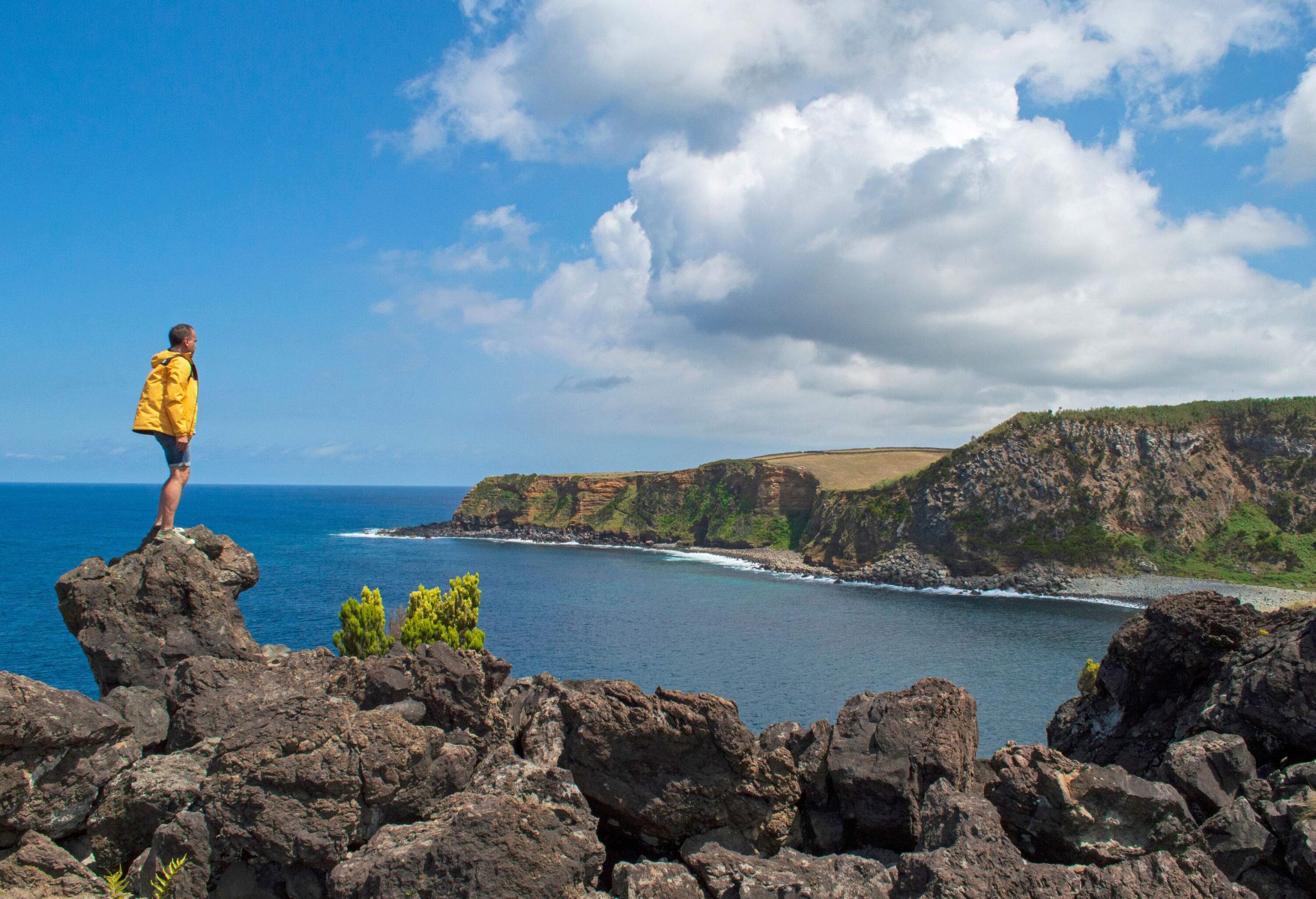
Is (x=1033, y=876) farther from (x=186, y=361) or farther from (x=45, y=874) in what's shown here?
(x=186, y=361)

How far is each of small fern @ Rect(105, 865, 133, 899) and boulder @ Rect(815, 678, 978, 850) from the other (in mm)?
9465

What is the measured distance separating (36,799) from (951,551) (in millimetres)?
131275

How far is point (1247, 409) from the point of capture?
132 meters

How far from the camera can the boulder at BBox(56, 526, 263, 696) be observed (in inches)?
555

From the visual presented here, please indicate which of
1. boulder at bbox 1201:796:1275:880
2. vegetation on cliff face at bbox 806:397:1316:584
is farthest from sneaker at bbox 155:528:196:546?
vegetation on cliff face at bbox 806:397:1316:584

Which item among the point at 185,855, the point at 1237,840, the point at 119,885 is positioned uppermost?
the point at 1237,840

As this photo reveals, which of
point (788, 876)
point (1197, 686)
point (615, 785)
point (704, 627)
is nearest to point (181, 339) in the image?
point (615, 785)

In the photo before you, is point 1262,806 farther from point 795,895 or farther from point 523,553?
point 523,553

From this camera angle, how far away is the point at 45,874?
9141 mm

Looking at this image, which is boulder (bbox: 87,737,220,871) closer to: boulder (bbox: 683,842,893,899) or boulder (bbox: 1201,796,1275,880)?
boulder (bbox: 683,842,893,899)

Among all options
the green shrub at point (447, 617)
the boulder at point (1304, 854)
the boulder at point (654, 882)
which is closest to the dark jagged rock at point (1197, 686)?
the boulder at point (1304, 854)

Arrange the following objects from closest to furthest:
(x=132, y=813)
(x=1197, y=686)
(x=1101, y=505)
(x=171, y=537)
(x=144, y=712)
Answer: (x=132, y=813), (x=144, y=712), (x=1197, y=686), (x=171, y=537), (x=1101, y=505)

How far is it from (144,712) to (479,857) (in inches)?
318

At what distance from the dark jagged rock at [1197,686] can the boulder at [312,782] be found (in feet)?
40.1
